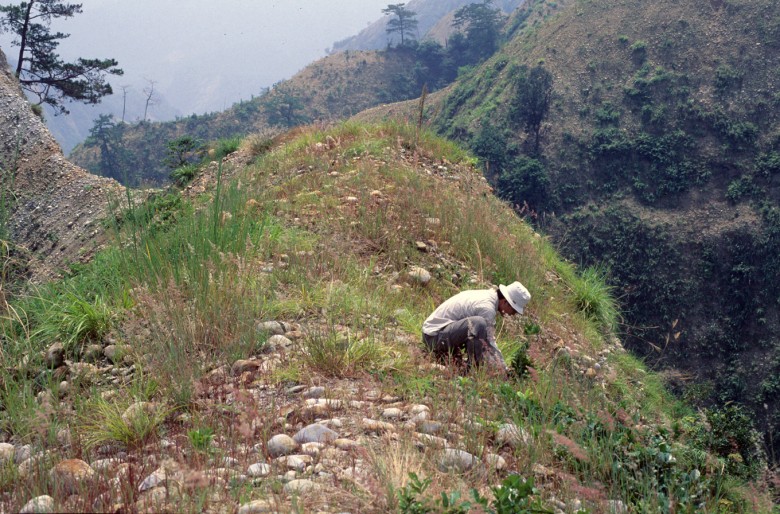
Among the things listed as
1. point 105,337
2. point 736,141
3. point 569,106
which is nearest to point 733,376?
point 736,141

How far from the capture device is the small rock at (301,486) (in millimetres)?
2155

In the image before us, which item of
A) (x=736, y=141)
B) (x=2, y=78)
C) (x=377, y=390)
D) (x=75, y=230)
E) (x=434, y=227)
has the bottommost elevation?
(x=736, y=141)

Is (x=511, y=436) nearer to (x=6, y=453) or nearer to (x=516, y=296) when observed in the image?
(x=516, y=296)

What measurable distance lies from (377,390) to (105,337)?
1858 mm

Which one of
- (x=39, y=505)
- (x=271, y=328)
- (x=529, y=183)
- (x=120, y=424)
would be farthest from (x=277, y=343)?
(x=529, y=183)

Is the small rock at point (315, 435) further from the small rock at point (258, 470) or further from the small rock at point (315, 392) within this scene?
the small rock at point (315, 392)

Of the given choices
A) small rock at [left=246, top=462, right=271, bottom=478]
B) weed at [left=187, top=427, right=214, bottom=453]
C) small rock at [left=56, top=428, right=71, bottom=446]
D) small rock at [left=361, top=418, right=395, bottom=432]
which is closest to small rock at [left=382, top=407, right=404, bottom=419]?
small rock at [left=361, top=418, right=395, bottom=432]

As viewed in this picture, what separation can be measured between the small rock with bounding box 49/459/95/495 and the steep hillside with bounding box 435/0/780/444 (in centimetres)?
2867

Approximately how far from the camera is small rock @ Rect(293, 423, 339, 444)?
8.70 ft

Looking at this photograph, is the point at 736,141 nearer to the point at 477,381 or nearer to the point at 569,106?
the point at 569,106

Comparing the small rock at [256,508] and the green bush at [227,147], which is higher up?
the green bush at [227,147]

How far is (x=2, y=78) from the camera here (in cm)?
1548

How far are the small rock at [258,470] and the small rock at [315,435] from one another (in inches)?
12.6

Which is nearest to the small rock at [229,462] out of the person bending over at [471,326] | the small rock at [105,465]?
the small rock at [105,465]
